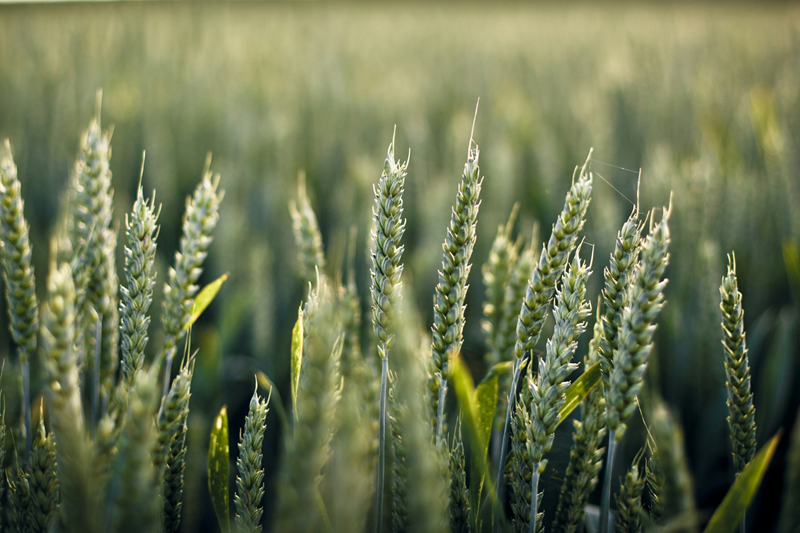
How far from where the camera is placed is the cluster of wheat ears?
0.25m

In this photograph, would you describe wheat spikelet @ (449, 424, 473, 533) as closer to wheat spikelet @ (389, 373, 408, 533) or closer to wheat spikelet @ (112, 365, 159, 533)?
wheat spikelet @ (389, 373, 408, 533)

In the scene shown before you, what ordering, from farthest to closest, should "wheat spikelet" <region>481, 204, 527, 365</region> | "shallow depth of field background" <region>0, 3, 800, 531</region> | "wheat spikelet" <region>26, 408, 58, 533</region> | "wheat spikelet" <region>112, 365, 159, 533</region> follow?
"shallow depth of field background" <region>0, 3, 800, 531</region>, "wheat spikelet" <region>481, 204, 527, 365</region>, "wheat spikelet" <region>26, 408, 58, 533</region>, "wheat spikelet" <region>112, 365, 159, 533</region>

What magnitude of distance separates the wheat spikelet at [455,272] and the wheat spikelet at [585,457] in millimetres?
130

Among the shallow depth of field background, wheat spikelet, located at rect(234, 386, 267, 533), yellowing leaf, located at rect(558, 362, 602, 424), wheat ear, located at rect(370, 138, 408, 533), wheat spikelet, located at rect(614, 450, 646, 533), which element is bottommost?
wheat spikelet, located at rect(614, 450, 646, 533)

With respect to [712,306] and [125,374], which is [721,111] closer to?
[712,306]

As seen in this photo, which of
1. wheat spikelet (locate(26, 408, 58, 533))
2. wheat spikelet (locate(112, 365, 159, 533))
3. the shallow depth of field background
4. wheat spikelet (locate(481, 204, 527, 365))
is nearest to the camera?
wheat spikelet (locate(112, 365, 159, 533))

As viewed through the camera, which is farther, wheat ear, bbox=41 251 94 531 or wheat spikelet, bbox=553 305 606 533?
wheat spikelet, bbox=553 305 606 533

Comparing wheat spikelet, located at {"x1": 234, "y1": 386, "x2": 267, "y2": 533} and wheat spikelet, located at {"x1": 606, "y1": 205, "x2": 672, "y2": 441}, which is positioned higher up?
wheat spikelet, located at {"x1": 606, "y1": 205, "x2": 672, "y2": 441}

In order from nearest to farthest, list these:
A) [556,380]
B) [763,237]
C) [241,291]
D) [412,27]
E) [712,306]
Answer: [556,380] < [712,306] < [241,291] < [763,237] < [412,27]

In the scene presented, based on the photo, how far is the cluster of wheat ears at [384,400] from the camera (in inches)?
10.0

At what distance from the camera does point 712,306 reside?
28.7 inches

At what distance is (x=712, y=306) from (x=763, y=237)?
2.00ft

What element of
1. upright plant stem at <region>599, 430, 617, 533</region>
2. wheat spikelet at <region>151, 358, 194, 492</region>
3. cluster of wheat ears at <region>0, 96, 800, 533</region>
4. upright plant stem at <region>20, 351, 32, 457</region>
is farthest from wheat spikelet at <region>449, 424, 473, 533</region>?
upright plant stem at <region>20, 351, 32, 457</region>

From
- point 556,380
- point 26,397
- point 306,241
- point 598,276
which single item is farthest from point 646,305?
point 598,276
